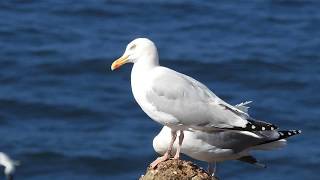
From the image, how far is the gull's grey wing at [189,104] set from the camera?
9.46m

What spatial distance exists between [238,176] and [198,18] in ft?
20.2

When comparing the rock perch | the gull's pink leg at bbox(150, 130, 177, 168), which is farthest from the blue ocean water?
the rock perch

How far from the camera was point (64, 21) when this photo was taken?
76.6 feet

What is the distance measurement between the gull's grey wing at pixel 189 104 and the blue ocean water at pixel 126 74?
28.0 ft

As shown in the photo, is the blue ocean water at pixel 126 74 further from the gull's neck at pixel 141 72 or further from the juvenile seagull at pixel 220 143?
the gull's neck at pixel 141 72

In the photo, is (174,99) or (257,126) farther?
(174,99)

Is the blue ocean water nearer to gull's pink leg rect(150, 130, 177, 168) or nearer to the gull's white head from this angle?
gull's pink leg rect(150, 130, 177, 168)

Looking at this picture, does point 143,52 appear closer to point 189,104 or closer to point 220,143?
point 189,104

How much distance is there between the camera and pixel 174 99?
962 cm

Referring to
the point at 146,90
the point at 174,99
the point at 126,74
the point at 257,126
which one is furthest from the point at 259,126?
the point at 126,74

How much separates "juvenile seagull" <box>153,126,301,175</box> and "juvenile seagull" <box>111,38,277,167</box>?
0.63m

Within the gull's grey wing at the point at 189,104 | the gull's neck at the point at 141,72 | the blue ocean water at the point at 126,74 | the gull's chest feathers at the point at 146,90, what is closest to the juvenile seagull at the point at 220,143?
the gull's grey wing at the point at 189,104

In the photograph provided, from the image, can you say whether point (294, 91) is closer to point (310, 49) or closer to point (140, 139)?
point (310, 49)

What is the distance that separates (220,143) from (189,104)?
1.09 metres
